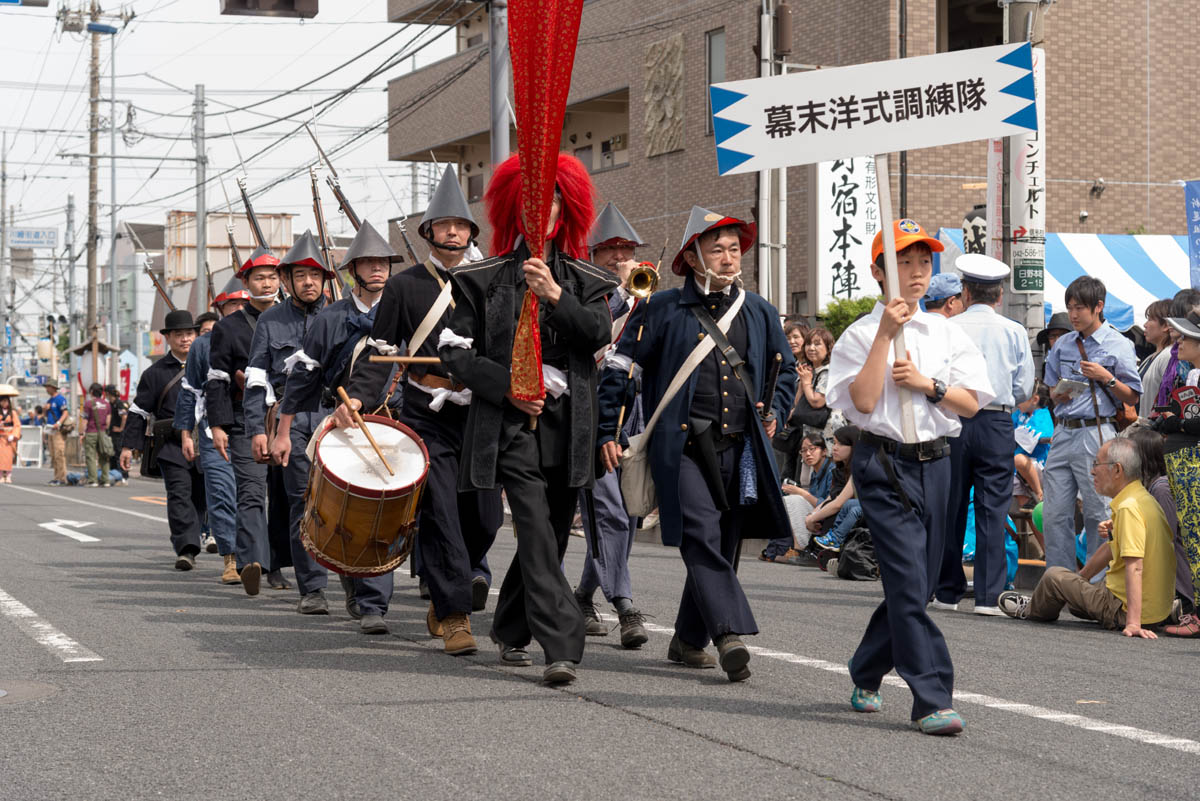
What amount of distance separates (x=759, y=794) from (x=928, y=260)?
236 cm

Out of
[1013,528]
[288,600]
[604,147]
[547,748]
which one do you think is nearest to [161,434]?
[288,600]

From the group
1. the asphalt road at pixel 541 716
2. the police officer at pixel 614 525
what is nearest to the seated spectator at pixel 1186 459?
the asphalt road at pixel 541 716

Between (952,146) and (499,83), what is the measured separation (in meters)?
9.03

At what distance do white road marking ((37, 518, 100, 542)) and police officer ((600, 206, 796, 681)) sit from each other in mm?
10004

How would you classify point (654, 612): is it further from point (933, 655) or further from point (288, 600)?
point (933, 655)

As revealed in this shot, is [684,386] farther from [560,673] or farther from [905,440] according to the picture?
[560,673]

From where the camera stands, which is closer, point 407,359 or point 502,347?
point 502,347

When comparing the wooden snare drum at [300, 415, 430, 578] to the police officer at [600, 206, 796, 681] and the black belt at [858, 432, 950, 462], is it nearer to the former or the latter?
the police officer at [600, 206, 796, 681]

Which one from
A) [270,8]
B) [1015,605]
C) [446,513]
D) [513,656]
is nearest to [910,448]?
[513,656]

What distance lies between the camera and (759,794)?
4840mm

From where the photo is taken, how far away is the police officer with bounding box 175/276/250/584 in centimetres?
1170

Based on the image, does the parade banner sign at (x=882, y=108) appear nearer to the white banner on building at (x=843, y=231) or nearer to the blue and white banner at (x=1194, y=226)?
the blue and white banner at (x=1194, y=226)

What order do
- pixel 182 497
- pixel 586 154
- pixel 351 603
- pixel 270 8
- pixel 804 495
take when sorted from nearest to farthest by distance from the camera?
pixel 351 603, pixel 182 497, pixel 804 495, pixel 270 8, pixel 586 154

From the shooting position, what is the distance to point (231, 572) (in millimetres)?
11422
